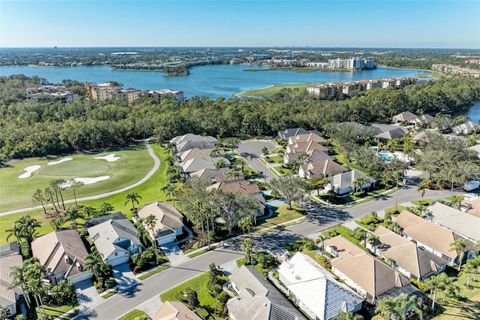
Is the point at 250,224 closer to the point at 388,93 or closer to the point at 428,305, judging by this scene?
the point at 428,305

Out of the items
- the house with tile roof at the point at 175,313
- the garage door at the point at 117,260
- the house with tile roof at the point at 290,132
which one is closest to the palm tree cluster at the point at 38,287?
the garage door at the point at 117,260

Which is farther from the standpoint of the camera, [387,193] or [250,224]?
[387,193]

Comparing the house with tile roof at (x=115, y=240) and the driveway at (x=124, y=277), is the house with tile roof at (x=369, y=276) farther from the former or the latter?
the house with tile roof at (x=115, y=240)

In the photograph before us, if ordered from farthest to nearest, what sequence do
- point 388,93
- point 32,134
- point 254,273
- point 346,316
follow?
point 388,93 → point 32,134 → point 254,273 → point 346,316

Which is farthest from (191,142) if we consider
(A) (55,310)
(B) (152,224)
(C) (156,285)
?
(A) (55,310)

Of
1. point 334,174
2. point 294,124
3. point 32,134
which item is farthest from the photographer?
point 294,124

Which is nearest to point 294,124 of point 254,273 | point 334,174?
point 334,174

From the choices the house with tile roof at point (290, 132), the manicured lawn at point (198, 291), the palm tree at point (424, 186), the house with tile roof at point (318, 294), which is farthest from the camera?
the house with tile roof at point (290, 132)
